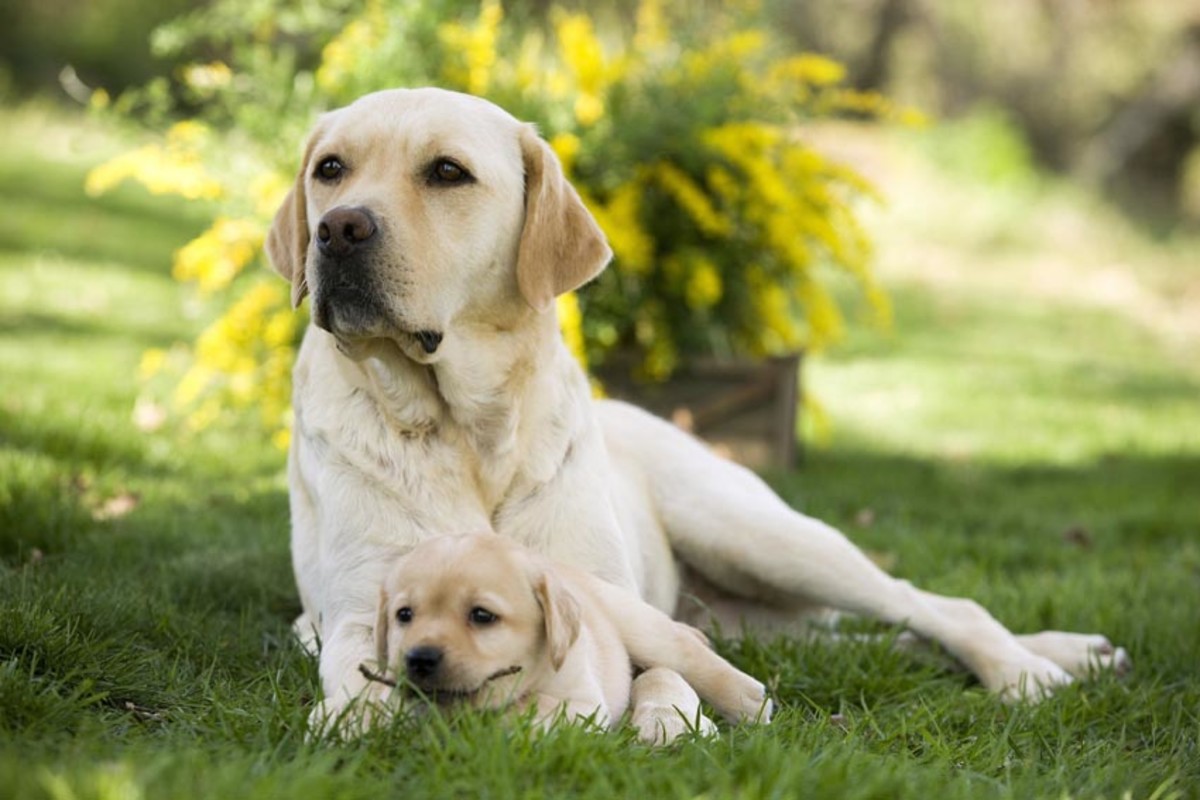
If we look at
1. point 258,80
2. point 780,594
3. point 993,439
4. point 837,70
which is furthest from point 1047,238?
point 780,594

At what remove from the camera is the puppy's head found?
2.86 m

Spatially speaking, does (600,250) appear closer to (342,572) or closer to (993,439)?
(342,572)

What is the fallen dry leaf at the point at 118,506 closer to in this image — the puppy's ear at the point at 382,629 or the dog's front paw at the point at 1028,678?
the puppy's ear at the point at 382,629

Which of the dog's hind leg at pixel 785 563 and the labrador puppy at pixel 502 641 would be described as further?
the dog's hind leg at pixel 785 563

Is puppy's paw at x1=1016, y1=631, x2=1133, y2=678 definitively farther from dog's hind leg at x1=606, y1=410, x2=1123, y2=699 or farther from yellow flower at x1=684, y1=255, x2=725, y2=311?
yellow flower at x1=684, y1=255, x2=725, y2=311

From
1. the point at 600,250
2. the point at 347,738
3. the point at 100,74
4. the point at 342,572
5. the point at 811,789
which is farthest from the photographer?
the point at 100,74

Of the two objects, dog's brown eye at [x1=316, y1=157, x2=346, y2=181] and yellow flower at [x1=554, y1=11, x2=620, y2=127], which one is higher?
dog's brown eye at [x1=316, y1=157, x2=346, y2=181]

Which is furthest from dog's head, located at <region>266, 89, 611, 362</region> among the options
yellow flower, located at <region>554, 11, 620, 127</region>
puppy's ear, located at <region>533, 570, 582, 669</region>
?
yellow flower, located at <region>554, 11, 620, 127</region>

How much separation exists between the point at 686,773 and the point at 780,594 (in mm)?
1783

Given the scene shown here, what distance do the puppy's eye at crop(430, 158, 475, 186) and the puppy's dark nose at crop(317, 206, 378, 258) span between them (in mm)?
254

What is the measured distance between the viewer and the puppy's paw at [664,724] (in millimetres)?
2975

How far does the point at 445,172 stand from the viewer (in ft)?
11.5

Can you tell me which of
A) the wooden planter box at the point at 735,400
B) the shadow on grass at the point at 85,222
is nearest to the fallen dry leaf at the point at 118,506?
the wooden planter box at the point at 735,400

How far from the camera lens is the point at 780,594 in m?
4.38
